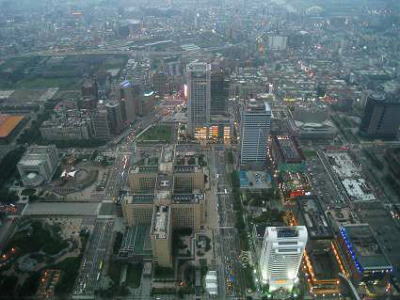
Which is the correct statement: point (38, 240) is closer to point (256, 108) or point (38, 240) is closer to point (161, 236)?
point (161, 236)

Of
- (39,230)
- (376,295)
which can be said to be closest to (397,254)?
(376,295)

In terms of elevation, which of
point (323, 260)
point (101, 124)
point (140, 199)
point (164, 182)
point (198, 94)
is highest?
point (198, 94)

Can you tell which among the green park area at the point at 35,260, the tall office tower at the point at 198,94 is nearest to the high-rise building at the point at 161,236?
the green park area at the point at 35,260

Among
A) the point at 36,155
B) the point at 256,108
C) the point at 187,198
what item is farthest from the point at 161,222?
the point at 36,155

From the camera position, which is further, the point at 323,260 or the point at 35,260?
the point at 35,260

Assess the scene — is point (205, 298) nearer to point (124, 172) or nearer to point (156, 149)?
point (124, 172)

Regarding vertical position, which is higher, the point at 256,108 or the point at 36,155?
the point at 256,108
